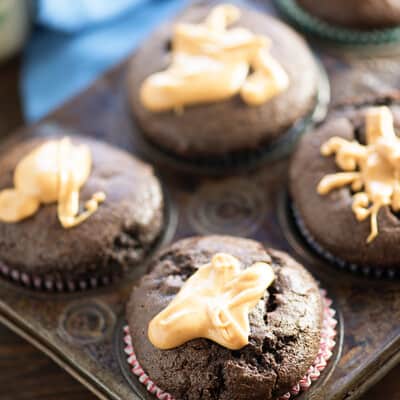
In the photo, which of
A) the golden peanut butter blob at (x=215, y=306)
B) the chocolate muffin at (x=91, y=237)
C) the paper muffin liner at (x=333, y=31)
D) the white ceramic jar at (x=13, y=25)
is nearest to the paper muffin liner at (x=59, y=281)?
the chocolate muffin at (x=91, y=237)

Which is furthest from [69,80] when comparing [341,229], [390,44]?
[341,229]

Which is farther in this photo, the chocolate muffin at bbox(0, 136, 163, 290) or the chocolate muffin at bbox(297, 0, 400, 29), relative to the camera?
the chocolate muffin at bbox(297, 0, 400, 29)

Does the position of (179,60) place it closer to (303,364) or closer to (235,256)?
(235,256)

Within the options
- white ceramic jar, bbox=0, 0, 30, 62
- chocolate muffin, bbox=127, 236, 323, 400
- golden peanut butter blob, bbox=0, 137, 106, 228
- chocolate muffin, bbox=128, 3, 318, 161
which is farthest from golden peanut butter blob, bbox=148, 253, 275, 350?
white ceramic jar, bbox=0, 0, 30, 62

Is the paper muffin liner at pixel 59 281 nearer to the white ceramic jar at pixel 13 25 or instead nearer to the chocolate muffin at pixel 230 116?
the chocolate muffin at pixel 230 116

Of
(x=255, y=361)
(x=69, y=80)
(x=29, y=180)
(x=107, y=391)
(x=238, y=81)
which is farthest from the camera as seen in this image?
(x=69, y=80)

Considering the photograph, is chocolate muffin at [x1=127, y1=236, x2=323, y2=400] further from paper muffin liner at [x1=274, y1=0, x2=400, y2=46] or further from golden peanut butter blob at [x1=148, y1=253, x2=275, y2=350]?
paper muffin liner at [x1=274, y1=0, x2=400, y2=46]
